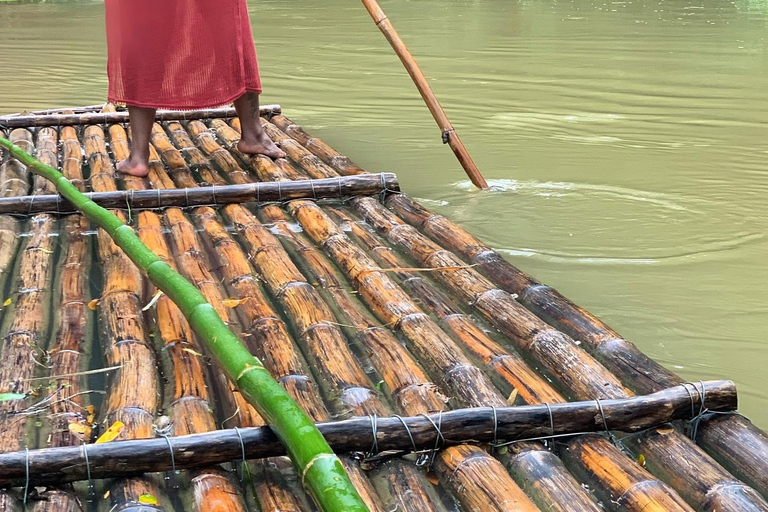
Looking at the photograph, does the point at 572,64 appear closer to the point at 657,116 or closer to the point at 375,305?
the point at 657,116

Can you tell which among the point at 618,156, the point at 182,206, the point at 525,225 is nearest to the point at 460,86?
the point at 618,156

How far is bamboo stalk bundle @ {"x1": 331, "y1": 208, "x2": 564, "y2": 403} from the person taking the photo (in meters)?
1.49

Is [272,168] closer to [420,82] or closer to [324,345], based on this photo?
[420,82]

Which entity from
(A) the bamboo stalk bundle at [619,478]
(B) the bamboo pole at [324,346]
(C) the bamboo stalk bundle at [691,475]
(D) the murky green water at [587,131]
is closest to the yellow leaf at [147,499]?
(B) the bamboo pole at [324,346]

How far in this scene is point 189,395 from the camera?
144 cm

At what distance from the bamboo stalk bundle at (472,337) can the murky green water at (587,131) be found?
499 mm

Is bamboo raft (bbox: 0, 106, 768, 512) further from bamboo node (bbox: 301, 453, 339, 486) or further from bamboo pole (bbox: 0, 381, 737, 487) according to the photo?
bamboo node (bbox: 301, 453, 339, 486)

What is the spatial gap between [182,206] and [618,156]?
6.74 ft

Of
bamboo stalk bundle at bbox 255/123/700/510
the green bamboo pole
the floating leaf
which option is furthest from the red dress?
bamboo stalk bundle at bbox 255/123/700/510

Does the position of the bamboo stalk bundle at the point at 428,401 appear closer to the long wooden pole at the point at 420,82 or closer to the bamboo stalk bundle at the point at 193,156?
the bamboo stalk bundle at the point at 193,156

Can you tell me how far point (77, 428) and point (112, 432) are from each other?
7cm

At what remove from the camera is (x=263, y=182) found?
259cm

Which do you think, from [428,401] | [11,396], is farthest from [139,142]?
[428,401]

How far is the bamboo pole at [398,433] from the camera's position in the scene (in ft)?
4.00
